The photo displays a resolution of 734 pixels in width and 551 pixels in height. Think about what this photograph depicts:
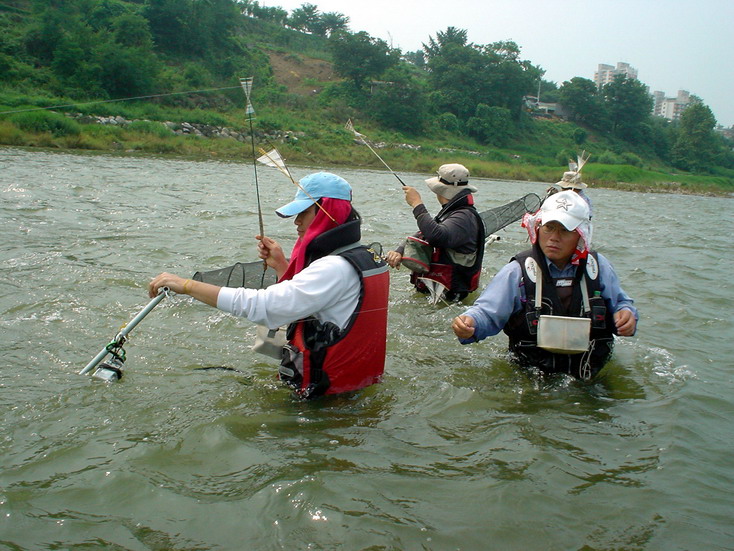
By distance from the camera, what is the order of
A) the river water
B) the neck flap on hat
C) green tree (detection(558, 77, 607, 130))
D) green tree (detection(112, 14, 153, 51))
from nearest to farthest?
the river water
the neck flap on hat
green tree (detection(112, 14, 153, 51))
green tree (detection(558, 77, 607, 130))

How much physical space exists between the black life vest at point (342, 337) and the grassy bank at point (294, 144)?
2610 cm

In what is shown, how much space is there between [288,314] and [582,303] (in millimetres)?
2105

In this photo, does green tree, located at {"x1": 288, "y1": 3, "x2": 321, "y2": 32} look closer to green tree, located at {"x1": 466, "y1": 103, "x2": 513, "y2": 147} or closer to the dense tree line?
the dense tree line

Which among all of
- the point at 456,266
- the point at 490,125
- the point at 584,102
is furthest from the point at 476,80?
the point at 456,266

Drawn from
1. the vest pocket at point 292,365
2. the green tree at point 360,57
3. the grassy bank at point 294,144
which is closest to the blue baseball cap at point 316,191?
the vest pocket at point 292,365

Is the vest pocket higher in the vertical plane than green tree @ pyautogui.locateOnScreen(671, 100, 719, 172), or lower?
lower

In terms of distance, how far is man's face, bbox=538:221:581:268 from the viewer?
433cm

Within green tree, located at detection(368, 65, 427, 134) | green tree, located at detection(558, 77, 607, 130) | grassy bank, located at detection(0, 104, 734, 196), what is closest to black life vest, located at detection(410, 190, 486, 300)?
grassy bank, located at detection(0, 104, 734, 196)

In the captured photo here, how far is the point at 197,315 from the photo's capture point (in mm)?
7305

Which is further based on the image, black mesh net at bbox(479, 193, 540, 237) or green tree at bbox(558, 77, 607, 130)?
green tree at bbox(558, 77, 607, 130)

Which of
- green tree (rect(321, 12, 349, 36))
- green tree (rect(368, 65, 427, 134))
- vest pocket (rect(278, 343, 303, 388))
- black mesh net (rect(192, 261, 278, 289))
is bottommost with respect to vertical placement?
vest pocket (rect(278, 343, 303, 388))

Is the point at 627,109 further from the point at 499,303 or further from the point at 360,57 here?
the point at 499,303

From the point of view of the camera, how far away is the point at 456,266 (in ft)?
24.0

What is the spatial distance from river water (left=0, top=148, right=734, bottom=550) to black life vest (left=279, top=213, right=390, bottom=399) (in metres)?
0.25
